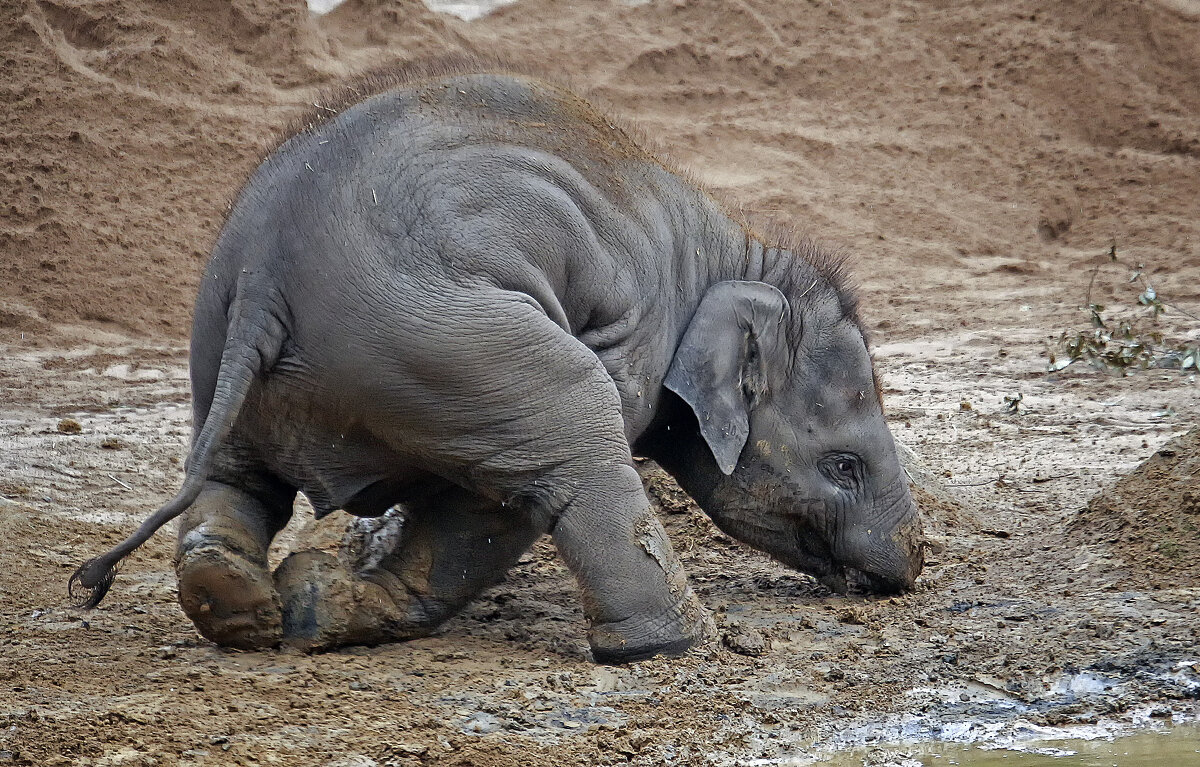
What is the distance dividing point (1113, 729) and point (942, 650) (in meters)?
0.67

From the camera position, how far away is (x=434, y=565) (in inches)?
187

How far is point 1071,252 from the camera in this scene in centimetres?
1338

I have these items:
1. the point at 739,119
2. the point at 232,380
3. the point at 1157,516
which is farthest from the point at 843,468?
the point at 739,119

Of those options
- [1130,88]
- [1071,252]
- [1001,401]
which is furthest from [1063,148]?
[1001,401]

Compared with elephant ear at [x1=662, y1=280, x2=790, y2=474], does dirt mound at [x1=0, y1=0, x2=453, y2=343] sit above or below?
below

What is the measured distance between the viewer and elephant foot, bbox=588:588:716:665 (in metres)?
4.36

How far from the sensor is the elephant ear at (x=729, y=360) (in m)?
4.90

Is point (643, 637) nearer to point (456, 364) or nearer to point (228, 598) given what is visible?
point (456, 364)

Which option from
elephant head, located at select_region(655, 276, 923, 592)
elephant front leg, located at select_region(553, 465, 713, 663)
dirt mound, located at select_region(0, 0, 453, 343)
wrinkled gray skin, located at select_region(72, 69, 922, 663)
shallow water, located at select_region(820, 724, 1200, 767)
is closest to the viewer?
shallow water, located at select_region(820, 724, 1200, 767)

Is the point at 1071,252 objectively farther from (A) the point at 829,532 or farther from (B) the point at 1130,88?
(A) the point at 829,532

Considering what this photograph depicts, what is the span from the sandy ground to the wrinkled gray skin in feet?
0.72

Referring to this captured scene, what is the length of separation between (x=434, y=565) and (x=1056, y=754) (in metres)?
1.97

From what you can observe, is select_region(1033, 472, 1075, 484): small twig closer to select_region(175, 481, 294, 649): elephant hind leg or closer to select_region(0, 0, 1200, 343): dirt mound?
select_region(175, 481, 294, 649): elephant hind leg

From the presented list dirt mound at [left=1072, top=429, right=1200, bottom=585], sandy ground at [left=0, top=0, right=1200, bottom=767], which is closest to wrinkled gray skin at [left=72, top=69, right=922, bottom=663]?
sandy ground at [left=0, top=0, right=1200, bottom=767]
